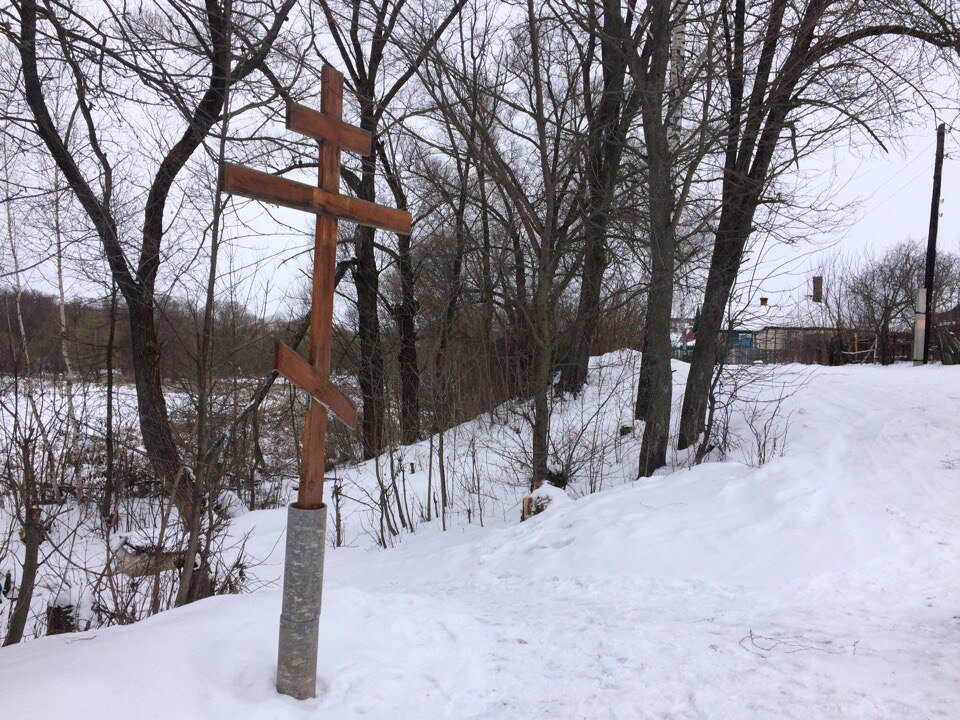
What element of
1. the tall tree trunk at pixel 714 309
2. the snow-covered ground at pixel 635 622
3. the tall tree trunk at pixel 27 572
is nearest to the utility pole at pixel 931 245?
the tall tree trunk at pixel 714 309

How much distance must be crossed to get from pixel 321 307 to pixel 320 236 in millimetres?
330

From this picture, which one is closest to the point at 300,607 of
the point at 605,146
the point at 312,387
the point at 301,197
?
the point at 312,387

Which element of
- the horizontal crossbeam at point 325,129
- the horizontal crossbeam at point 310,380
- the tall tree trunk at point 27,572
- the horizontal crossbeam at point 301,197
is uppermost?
the horizontal crossbeam at point 325,129

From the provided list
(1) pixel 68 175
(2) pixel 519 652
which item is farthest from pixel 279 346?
(1) pixel 68 175

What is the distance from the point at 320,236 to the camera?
114 inches

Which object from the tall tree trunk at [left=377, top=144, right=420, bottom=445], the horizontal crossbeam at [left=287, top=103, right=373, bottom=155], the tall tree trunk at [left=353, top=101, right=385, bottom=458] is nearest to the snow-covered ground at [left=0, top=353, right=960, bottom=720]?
the horizontal crossbeam at [left=287, top=103, right=373, bottom=155]

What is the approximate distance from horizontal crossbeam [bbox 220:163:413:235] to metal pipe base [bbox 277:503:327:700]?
1374 millimetres

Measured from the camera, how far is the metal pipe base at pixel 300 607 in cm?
279

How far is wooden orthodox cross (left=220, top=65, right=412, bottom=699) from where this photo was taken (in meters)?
2.77

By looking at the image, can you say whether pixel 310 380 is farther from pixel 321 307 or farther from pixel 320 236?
pixel 320 236

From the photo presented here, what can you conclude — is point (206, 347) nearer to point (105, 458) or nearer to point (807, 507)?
point (807, 507)

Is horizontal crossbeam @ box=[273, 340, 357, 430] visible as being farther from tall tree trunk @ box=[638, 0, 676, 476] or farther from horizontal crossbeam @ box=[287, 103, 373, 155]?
tall tree trunk @ box=[638, 0, 676, 476]

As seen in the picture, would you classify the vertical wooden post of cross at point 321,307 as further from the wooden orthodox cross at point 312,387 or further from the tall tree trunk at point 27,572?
the tall tree trunk at point 27,572

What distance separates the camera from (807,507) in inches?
208
